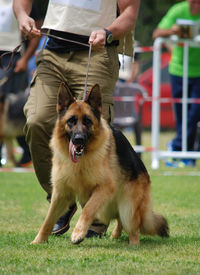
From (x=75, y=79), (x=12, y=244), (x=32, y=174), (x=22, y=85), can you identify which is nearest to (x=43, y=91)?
(x=75, y=79)

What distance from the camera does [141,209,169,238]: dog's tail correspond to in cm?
475

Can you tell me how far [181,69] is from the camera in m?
10.5

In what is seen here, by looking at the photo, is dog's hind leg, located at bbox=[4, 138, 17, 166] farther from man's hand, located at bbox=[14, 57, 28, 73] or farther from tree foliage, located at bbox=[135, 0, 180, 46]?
tree foliage, located at bbox=[135, 0, 180, 46]

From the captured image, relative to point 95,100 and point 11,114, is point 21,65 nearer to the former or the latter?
point 11,114

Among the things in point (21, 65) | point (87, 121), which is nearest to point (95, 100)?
point (87, 121)

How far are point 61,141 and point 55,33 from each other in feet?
3.82

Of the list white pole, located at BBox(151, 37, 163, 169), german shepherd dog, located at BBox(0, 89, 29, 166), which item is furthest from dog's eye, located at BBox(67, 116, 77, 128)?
white pole, located at BBox(151, 37, 163, 169)

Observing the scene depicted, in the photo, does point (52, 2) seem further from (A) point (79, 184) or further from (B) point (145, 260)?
(B) point (145, 260)

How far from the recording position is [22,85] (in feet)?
33.4

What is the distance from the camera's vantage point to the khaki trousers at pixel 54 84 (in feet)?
16.0

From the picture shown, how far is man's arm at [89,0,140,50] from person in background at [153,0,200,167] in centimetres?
537

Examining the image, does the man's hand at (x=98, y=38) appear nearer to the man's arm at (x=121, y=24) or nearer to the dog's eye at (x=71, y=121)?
the man's arm at (x=121, y=24)

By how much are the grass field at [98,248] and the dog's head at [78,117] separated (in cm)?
76

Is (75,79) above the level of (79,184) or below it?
above
